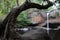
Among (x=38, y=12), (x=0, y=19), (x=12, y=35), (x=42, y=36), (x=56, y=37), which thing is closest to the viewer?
(x=12, y=35)

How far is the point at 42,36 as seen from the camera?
21.6 ft

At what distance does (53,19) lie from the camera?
33.4 ft

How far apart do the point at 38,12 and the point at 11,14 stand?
4.88 meters

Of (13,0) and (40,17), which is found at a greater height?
(13,0)

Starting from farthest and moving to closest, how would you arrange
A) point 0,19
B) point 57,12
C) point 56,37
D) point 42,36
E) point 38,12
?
point 38,12 → point 57,12 → point 56,37 → point 42,36 → point 0,19

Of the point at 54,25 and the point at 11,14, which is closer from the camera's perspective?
the point at 11,14

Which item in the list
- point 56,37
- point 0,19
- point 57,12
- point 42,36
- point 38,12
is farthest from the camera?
point 38,12

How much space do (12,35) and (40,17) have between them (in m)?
5.02

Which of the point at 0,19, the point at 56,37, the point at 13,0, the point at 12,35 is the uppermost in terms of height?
the point at 13,0

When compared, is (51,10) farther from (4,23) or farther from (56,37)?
(4,23)

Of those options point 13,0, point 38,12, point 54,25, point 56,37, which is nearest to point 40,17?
point 38,12

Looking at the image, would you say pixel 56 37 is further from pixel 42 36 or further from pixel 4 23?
pixel 4 23

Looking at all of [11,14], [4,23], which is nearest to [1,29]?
[4,23]

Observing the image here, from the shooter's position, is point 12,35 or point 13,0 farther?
point 13,0
